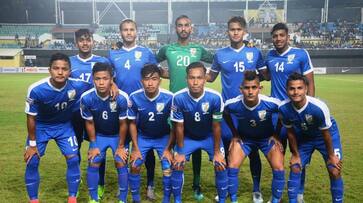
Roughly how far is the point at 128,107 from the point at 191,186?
196cm

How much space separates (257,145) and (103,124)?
2.24m

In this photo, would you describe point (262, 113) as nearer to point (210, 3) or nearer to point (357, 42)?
point (357, 42)

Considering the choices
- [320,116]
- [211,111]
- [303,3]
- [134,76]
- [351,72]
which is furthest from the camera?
[303,3]

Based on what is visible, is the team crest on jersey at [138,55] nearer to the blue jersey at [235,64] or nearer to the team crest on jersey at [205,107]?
the blue jersey at [235,64]

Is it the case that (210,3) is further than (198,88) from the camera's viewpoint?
Yes

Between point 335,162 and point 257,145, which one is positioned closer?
point 335,162

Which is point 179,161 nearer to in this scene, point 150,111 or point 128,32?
point 150,111

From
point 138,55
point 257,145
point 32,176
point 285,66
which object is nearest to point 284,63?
point 285,66

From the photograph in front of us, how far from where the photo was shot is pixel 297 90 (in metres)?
4.47

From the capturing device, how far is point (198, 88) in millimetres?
Answer: 4797

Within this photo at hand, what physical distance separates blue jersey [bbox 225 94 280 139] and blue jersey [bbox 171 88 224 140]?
0.89 feet

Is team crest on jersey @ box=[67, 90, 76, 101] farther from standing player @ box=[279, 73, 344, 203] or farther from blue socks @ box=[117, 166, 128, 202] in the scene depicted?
standing player @ box=[279, 73, 344, 203]

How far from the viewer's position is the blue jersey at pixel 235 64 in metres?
5.53

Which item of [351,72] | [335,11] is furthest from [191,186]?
[335,11]
